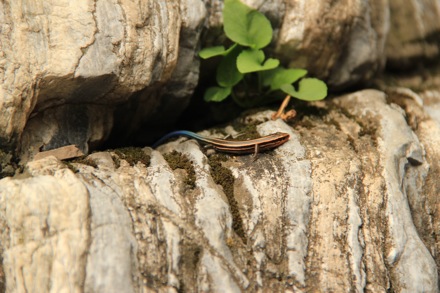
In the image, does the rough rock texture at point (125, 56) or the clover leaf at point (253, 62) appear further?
the clover leaf at point (253, 62)

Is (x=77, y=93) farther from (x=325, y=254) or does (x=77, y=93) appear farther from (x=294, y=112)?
(x=325, y=254)

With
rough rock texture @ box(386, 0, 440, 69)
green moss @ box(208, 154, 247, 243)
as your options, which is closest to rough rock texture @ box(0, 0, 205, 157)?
green moss @ box(208, 154, 247, 243)

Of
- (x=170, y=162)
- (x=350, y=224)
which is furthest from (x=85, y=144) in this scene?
(x=350, y=224)

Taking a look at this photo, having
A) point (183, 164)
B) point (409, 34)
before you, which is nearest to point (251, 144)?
point (183, 164)

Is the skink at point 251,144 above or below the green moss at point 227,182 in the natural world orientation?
above

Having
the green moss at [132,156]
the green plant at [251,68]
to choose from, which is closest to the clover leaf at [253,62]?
the green plant at [251,68]

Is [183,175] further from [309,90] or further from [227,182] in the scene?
[309,90]

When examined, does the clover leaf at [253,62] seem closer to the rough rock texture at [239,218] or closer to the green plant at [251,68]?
the green plant at [251,68]
